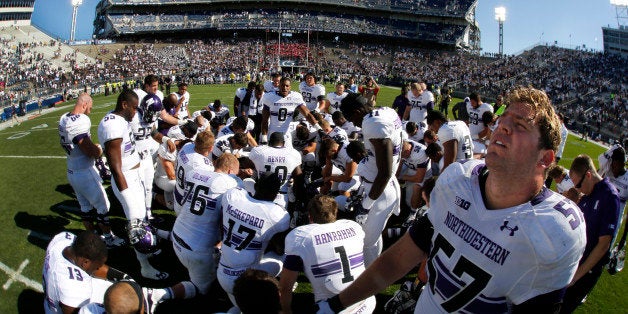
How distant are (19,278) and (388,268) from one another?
581 cm

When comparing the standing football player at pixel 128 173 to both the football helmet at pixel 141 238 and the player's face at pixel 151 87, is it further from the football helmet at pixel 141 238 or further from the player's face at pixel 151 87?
the player's face at pixel 151 87

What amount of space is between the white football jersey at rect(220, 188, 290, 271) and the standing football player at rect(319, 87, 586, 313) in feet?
8.38

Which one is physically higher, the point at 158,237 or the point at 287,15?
the point at 287,15

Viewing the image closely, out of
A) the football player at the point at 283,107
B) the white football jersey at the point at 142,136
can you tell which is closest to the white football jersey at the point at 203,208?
the white football jersey at the point at 142,136

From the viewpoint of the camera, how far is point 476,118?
1083 cm

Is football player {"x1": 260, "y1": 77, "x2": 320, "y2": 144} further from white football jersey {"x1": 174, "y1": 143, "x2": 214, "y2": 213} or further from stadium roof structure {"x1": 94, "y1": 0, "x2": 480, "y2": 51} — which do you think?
stadium roof structure {"x1": 94, "y1": 0, "x2": 480, "y2": 51}

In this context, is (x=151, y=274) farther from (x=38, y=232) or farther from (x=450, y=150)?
(x=450, y=150)

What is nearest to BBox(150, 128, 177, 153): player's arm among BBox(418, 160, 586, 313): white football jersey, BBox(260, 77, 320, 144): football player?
BBox(260, 77, 320, 144): football player

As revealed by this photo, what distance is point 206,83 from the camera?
4400cm

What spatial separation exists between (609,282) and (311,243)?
5595 millimetres

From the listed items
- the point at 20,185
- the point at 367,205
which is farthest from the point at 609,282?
the point at 20,185

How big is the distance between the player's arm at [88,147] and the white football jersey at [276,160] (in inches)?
94.8

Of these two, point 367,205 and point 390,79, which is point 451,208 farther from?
point 390,79

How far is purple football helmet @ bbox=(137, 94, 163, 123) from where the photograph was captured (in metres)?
8.23
